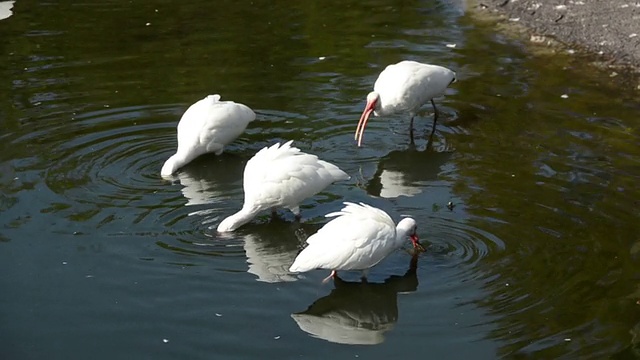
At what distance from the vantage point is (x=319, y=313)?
612 cm

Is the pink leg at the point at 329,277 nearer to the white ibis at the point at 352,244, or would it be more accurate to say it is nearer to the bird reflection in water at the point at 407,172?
the white ibis at the point at 352,244

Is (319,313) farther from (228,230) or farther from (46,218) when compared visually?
(46,218)

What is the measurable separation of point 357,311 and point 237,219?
1.30m

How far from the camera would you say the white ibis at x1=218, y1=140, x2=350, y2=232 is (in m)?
7.19

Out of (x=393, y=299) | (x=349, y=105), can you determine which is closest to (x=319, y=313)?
(x=393, y=299)

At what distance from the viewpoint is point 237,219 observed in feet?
23.3

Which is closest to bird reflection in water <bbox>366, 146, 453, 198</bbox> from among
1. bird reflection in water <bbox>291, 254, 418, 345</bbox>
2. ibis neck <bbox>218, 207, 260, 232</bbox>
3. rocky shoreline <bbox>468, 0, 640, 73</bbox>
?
ibis neck <bbox>218, 207, 260, 232</bbox>

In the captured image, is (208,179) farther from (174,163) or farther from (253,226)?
(253,226)

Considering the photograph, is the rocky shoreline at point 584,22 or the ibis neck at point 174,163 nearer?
the ibis neck at point 174,163

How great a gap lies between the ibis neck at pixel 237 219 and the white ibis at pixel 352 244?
2.66 ft

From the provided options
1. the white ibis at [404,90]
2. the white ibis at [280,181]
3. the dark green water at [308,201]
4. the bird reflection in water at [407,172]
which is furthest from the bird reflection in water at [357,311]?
the white ibis at [404,90]

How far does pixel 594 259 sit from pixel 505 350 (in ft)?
4.11

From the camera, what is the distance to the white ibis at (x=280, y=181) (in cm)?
719

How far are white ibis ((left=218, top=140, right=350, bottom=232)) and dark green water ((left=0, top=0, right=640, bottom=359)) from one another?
0.55 ft
